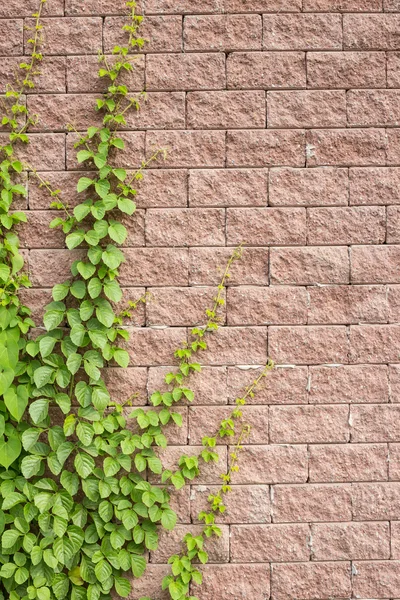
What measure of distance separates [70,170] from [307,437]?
1.24 m

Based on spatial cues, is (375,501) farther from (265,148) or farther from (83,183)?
(83,183)

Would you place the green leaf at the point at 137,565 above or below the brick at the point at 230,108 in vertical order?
below

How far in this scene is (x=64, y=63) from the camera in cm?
198

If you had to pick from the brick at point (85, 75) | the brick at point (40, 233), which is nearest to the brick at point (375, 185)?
the brick at point (85, 75)

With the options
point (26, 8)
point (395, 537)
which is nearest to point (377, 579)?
point (395, 537)

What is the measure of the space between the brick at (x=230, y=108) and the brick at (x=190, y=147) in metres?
0.05

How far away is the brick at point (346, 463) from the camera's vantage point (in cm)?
195

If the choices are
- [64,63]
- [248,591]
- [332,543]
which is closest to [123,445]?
[248,591]

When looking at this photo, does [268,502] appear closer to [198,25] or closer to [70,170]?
[70,170]

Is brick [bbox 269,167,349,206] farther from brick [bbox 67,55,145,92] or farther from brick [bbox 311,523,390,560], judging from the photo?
brick [bbox 311,523,390,560]

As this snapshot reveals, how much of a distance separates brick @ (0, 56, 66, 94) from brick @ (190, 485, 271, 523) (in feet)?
4.90

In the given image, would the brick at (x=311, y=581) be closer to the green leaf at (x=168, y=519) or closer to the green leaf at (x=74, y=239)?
the green leaf at (x=168, y=519)

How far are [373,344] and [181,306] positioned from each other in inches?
26.7

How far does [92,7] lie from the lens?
198cm
